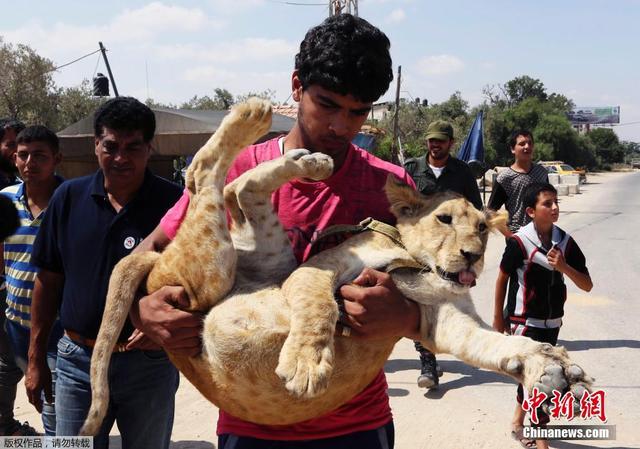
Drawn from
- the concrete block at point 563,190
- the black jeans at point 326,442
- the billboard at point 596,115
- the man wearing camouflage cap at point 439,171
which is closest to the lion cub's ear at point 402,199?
the black jeans at point 326,442

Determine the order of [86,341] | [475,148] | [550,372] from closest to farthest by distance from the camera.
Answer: [550,372], [86,341], [475,148]

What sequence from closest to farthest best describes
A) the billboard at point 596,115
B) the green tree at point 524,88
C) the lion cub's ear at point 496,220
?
the lion cub's ear at point 496,220 < the green tree at point 524,88 < the billboard at point 596,115

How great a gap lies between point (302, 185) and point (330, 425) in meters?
0.90

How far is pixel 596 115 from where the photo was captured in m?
129

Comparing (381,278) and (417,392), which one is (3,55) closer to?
(417,392)

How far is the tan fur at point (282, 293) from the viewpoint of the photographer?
2018mm

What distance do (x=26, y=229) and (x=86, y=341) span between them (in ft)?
5.07

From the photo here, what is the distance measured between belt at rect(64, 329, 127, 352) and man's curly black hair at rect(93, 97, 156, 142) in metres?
1.17

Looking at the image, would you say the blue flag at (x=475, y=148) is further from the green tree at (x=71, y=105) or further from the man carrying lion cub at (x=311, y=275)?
the green tree at (x=71, y=105)

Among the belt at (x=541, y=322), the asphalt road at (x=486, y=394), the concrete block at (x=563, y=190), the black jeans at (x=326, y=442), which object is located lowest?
the concrete block at (x=563, y=190)

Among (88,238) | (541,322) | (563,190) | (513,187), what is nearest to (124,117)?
(88,238)

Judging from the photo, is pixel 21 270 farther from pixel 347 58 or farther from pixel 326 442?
pixel 347 58

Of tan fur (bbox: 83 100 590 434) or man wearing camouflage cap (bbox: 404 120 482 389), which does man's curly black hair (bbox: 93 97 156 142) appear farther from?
man wearing camouflage cap (bbox: 404 120 482 389)

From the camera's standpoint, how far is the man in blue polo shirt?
3.27 metres
